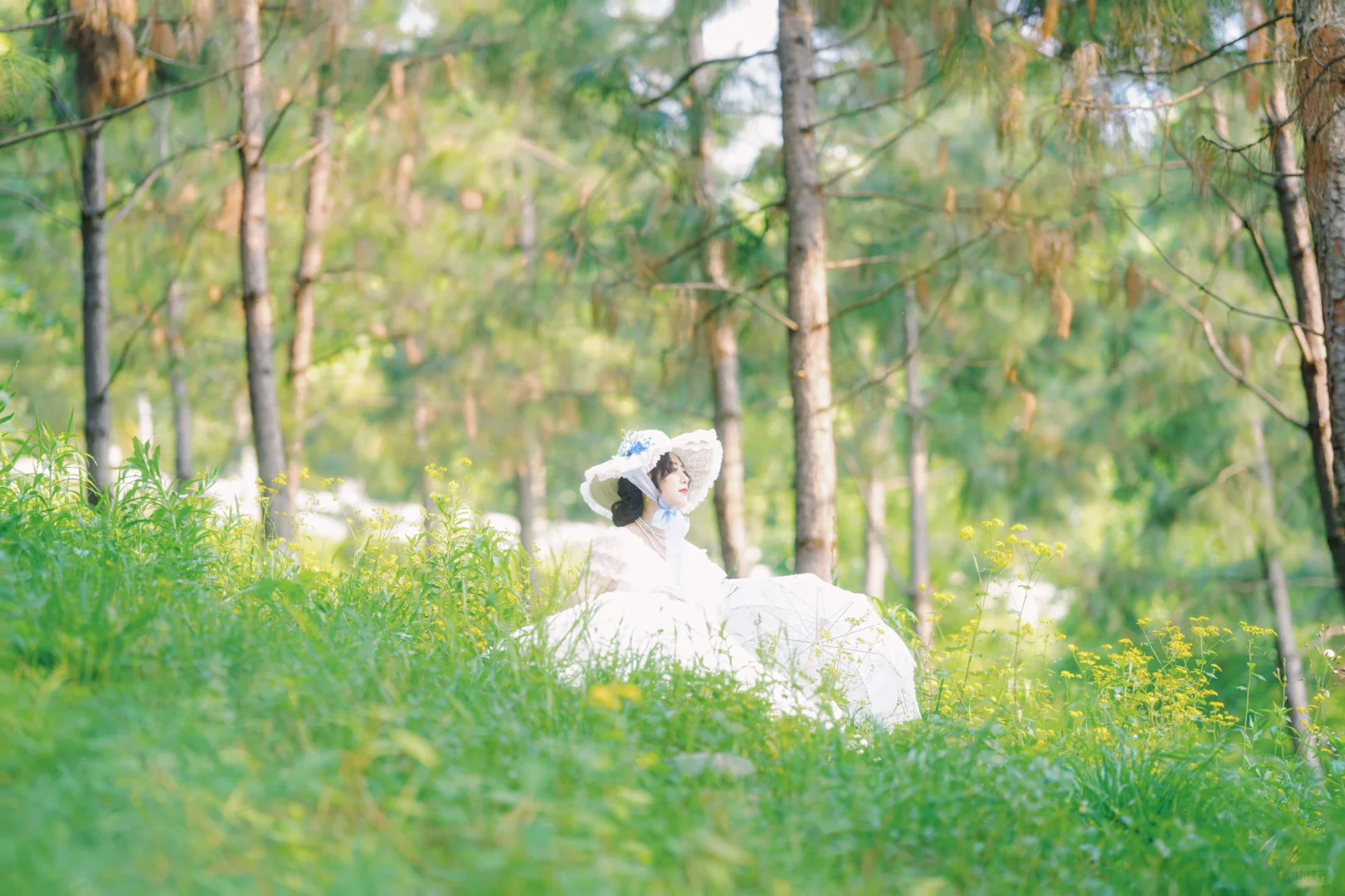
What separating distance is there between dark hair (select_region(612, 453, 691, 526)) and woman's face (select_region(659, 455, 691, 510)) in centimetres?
2

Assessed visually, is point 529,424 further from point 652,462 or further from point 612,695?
point 612,695

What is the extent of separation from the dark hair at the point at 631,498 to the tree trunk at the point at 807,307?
4.44ft

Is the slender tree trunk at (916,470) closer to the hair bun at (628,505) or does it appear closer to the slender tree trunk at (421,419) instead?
the slender tree trunk at (421,419)

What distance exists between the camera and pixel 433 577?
470cm

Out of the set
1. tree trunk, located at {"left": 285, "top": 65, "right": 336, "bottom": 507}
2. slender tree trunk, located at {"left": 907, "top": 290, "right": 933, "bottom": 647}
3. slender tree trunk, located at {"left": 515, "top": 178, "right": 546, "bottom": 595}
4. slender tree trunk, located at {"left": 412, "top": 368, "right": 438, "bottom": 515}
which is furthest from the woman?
slender tree trunk, located at {"left": 412, "top": 368, "right": 438, "bottom": 515}

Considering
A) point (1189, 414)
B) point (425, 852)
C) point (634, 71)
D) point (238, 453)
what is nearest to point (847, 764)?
point (425, 852)

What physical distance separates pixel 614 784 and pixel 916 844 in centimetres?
91

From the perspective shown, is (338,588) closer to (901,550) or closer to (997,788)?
(997,788)

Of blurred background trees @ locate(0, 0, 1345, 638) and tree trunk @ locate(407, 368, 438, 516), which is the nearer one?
blurred background trees @ locate(0, 0, 1345, 638)

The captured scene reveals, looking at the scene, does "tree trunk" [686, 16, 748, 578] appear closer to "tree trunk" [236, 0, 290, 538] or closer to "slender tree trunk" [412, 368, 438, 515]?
"tree trunk" [236, 0, 290, 538]

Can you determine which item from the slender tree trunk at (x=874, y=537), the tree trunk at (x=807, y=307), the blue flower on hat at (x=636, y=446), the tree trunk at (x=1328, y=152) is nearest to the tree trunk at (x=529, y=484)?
the slender tree trunk at (x=874, y=537)

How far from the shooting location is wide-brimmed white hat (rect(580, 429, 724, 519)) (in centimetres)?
574

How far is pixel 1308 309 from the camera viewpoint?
6293mm

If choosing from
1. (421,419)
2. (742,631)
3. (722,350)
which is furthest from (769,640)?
(421,419)
